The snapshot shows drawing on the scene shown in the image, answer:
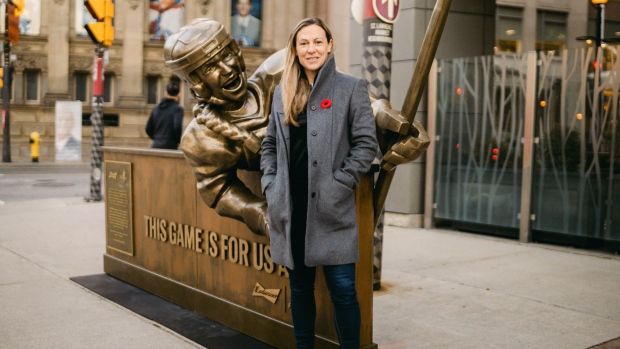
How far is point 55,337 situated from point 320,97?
250 centimetres

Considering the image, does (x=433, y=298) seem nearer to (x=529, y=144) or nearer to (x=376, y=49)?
(x=376, y=49)

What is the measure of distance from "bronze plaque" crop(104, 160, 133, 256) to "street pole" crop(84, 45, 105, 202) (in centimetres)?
678

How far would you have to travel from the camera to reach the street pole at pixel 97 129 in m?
13.1

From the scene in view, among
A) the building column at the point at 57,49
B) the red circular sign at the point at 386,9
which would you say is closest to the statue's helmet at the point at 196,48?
the red circular sign at the point at 386,9

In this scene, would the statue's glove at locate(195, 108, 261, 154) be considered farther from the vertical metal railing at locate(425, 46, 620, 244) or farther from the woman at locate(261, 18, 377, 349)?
the vertical metal railing at locate(425, 46, 620, 244)

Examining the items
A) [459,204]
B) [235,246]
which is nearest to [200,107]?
[235,246]

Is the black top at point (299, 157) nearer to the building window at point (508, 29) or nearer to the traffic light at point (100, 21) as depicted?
the building window at point (508, 29)

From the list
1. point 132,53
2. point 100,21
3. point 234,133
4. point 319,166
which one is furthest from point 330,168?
point 132,53

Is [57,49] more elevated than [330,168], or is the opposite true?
[57,49]

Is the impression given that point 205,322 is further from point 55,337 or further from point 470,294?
point 470,294

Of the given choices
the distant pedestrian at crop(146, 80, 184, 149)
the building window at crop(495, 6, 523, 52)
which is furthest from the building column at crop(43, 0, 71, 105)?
the building window at crop(495, 6, 523, 52)

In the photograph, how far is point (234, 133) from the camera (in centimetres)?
426

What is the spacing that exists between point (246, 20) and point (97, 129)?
25.4m

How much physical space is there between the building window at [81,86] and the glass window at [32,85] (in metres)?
1.89
